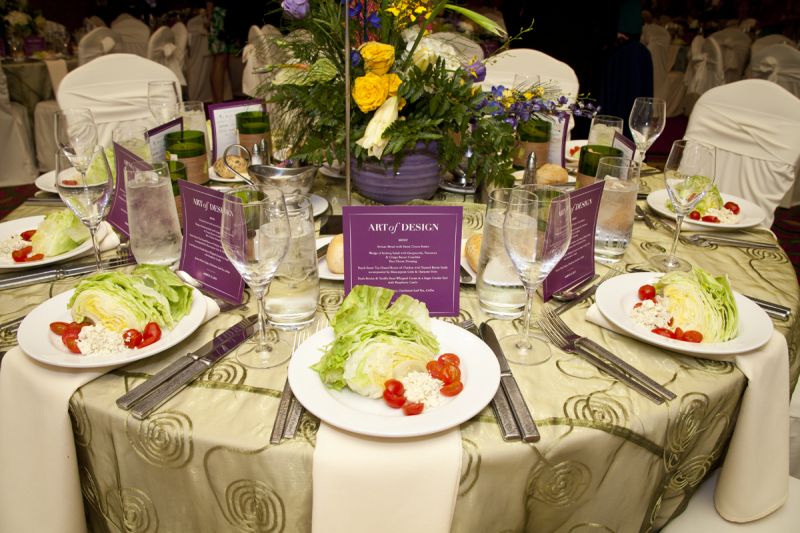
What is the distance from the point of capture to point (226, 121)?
1864mm

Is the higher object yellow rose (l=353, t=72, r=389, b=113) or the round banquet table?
yellow rose (l=353, t=72, r=389, b=113)

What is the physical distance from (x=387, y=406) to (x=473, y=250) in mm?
528

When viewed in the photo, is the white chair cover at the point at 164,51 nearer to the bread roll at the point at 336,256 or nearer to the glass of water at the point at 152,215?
Result: the glass of water at the point at 152,215

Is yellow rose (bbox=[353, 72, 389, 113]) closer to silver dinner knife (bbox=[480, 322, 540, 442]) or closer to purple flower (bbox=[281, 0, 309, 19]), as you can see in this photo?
purple flower (bbox=[281, 0, 309, 19])

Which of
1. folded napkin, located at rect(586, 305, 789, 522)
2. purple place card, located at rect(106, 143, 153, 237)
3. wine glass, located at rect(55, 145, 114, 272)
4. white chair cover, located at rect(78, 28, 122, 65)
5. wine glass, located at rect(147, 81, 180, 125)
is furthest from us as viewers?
white chair cover, located at rect(78, 28, 122, 65)

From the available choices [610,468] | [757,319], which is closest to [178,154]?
[610,468]

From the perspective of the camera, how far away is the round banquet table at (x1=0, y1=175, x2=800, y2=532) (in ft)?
2.75

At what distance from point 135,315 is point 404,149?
795 mm

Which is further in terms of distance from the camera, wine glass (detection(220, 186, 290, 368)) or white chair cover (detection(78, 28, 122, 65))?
white chair cover (detection(78, 28, 122, 65))

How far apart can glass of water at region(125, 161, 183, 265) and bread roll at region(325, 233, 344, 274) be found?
1.15 ft

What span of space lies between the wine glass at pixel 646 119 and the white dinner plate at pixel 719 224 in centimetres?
13

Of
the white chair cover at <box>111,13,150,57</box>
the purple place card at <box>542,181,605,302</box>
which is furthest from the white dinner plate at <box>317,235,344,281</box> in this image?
the white chair cover at <box>111,13,150,57</box>

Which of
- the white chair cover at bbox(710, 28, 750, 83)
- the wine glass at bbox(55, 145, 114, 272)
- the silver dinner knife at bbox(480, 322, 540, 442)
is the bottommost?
the silver dinner knife at bbox(480, 322, 540, 442)

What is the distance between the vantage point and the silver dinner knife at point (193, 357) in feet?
2.92
